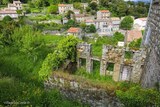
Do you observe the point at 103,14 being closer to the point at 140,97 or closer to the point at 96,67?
the point at 96,67

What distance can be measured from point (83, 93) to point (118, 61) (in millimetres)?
4586

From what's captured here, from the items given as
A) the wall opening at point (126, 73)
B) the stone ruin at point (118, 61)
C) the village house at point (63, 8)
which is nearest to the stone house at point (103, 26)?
the village house at point (63, 8)

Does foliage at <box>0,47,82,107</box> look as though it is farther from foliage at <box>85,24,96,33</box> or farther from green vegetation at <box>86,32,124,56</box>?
foliage at <box>85,24,96,33</box>

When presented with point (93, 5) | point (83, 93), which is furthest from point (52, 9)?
point (83, 93)

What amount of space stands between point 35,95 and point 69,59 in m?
6.22

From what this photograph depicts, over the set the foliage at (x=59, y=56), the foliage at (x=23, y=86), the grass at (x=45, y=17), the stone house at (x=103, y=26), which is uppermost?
the foliage at (x=59, y=56)

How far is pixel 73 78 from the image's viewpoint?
1236 cm

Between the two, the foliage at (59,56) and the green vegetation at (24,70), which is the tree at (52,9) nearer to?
the green vegetation at (24,70)

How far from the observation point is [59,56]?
49.7 ft

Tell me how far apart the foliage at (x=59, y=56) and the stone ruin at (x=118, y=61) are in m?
0.60

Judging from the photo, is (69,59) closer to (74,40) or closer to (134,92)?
(74,40)

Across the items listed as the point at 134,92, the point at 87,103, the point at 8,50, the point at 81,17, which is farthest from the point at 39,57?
the point at 81,17

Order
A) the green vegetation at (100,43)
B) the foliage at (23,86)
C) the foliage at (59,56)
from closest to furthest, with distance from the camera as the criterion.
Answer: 1. the foliage at (23,86)
2. the foliage at (59,56)
3. the green vegetation at (100,43)

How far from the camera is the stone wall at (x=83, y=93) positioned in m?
11.3
